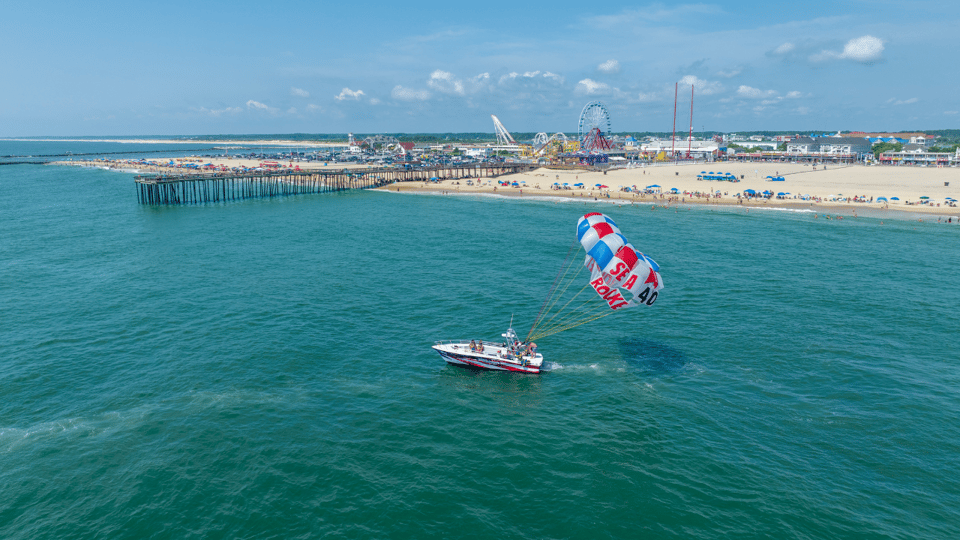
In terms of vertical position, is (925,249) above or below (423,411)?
above

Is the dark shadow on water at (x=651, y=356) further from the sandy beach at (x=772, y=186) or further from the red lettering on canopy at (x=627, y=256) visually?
the sandy beach at (x=772, y=186)

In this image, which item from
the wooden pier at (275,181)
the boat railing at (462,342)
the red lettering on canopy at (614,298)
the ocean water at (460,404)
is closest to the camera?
the ocean water at (460,404)

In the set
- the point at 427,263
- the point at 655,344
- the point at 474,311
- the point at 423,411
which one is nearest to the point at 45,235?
the point at 427,263

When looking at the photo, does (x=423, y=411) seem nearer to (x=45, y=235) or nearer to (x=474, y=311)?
(x=474, y=311)

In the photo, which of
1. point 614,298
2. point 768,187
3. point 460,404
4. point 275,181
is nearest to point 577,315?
point 614,298

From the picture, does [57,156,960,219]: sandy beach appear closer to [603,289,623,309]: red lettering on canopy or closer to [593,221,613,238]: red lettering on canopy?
[603,289,623,309]: red lettering on canopy

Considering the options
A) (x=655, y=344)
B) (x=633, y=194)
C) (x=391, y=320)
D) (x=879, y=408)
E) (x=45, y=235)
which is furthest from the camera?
(x=633, y=194)

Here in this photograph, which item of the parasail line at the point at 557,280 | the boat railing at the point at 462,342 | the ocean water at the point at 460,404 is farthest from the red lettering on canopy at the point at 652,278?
the parasail line at the point at 557,280
